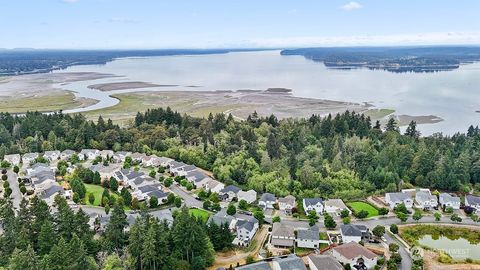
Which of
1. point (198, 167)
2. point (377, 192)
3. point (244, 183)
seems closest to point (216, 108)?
point (198, 167)

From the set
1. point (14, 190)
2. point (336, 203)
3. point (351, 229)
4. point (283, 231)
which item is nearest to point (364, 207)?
point (336, 203)

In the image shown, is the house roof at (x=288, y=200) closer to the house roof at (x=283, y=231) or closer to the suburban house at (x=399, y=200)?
the house roof at (x=283, y=231)

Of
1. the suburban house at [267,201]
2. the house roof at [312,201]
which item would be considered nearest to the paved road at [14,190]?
the suburban house at [267,201]

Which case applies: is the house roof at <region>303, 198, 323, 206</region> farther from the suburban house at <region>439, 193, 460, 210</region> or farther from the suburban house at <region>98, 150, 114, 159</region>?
the suburban house at <region>98, 150, 114, 159</region>

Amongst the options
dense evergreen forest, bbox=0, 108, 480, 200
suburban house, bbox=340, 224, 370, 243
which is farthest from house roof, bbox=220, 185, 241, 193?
suburban house, bbox=340, 224, 370, 243

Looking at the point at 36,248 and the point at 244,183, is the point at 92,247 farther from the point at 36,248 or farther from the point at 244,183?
the point at 244,183

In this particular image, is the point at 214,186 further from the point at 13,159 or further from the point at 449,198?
the point at 13,159
